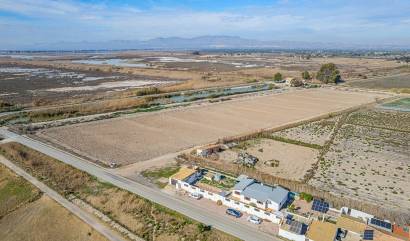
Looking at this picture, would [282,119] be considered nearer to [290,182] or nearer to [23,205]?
[290,182]

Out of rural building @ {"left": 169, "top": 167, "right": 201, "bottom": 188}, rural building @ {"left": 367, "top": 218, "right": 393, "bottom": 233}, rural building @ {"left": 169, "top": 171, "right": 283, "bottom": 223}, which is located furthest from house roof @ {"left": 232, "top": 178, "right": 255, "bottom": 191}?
rural building @ {"left": 367, "top": 218, "right": 393, "bottom": 233}

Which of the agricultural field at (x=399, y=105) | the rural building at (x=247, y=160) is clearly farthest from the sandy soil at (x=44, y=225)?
the agricultural field at (x=399, y=105)

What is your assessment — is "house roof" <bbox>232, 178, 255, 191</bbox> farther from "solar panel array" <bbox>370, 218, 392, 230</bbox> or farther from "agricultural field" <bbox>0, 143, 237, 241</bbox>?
"solar panel array" <bbox>370, 218, 392, 230</bbox>

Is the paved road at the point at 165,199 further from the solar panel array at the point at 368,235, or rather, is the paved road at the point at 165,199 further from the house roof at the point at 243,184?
the solar panel array at the point at 368,235

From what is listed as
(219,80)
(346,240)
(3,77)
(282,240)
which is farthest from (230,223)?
(3,77)

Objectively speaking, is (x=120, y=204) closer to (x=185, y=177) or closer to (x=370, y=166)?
(x=185, y=177)
